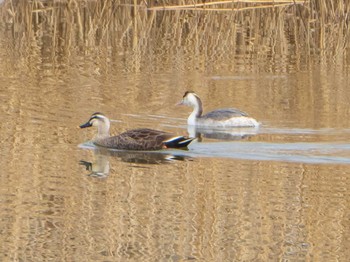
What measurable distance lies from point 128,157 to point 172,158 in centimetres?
44

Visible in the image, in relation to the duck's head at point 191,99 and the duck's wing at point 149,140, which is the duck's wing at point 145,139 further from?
the duck's head at point 191,99

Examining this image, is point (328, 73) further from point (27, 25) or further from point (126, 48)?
point (27, 25)

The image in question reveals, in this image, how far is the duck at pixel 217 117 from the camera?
11656mm

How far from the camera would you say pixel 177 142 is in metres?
10.3

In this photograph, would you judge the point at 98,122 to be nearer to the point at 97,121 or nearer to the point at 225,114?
the point at 97,121

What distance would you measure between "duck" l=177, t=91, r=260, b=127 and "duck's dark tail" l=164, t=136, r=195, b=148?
55.5 inches

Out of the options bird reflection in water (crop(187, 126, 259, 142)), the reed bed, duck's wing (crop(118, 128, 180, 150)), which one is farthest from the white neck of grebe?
the reed bed

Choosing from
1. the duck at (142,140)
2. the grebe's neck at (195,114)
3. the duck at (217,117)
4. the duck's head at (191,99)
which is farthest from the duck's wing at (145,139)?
the duck's head at (191,99)

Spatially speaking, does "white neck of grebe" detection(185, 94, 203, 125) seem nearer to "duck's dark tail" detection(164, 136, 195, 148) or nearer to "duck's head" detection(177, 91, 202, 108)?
"duck's head" detection(177, 91, 202, 108)

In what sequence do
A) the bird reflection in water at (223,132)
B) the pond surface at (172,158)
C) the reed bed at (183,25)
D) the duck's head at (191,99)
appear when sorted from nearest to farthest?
the pond surface at (172,158)
the bird reflection in water at (223,132)
the duck's head at (191,99)
the reed bed at (183,25)

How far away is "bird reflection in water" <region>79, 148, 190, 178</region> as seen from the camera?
9.56 m

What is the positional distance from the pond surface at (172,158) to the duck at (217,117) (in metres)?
0.11

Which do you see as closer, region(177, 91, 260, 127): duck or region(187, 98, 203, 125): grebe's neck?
region(177, 91, 260, 127): duck

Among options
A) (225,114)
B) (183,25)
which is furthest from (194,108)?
(183,25)
